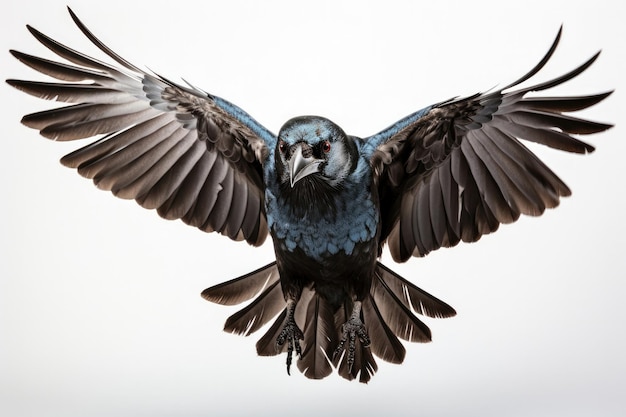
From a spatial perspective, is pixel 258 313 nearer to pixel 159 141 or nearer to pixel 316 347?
pixel 316 347

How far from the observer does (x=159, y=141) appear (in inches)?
Answer: 194

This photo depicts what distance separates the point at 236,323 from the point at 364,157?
1.24 m

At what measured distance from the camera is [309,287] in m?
4.59

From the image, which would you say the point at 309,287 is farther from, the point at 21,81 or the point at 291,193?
the point at 21,81

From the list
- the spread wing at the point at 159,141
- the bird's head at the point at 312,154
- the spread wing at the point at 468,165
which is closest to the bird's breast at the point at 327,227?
the bird's head at the point at 312,154

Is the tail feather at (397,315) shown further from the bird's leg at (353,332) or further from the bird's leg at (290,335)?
the bird's leg at (290,335)

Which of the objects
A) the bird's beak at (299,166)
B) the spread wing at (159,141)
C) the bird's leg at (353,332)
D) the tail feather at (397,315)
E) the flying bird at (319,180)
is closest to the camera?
the bird's beak at (299,166)

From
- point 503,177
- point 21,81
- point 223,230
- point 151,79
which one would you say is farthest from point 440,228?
point 21,81

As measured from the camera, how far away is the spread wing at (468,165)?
429 cm

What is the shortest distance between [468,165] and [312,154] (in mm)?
989

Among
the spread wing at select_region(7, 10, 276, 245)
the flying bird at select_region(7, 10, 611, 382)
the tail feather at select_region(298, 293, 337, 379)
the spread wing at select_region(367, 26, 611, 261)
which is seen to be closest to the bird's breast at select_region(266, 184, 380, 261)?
the flying bird at select_region(7, 10, 611, 382)

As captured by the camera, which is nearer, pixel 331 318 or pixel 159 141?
pixel 331 318

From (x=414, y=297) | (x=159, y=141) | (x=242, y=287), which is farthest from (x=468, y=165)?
(x=159, y=141)

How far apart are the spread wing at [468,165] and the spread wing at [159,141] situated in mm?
736
